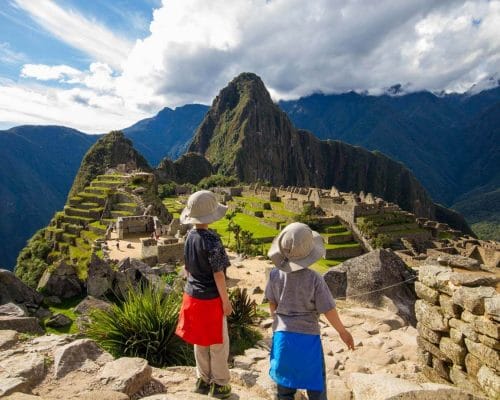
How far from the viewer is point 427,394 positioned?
10.8 ft

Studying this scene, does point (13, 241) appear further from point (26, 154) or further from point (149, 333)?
point (149, 333)

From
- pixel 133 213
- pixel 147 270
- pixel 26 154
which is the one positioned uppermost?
pixel 26 154

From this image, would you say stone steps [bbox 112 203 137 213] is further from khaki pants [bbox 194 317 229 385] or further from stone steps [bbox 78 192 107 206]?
khaki pants [bbox 194 317 229 385]

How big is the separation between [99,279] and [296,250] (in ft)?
24.6

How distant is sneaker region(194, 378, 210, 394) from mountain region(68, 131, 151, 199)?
305ft

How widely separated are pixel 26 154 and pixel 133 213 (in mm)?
166597

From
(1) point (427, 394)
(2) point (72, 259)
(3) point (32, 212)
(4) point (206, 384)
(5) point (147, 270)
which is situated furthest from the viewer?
(3) point (32, 212)

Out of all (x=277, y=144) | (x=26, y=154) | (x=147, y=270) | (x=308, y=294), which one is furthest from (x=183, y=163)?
(x=308, y=294)

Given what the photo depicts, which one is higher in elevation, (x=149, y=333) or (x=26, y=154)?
(x=26, y=154)

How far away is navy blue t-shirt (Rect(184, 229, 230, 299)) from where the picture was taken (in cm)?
387

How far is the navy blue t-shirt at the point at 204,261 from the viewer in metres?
3.87

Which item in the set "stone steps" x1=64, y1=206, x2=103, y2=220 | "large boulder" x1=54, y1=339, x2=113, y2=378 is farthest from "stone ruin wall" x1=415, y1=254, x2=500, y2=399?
"stone steps" x1=64, y1=206, x2=103, y2=220

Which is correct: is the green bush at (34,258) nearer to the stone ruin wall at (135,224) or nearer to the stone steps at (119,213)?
the stone steps at (119,213)

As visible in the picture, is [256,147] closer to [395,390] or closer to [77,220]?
[77,220]
